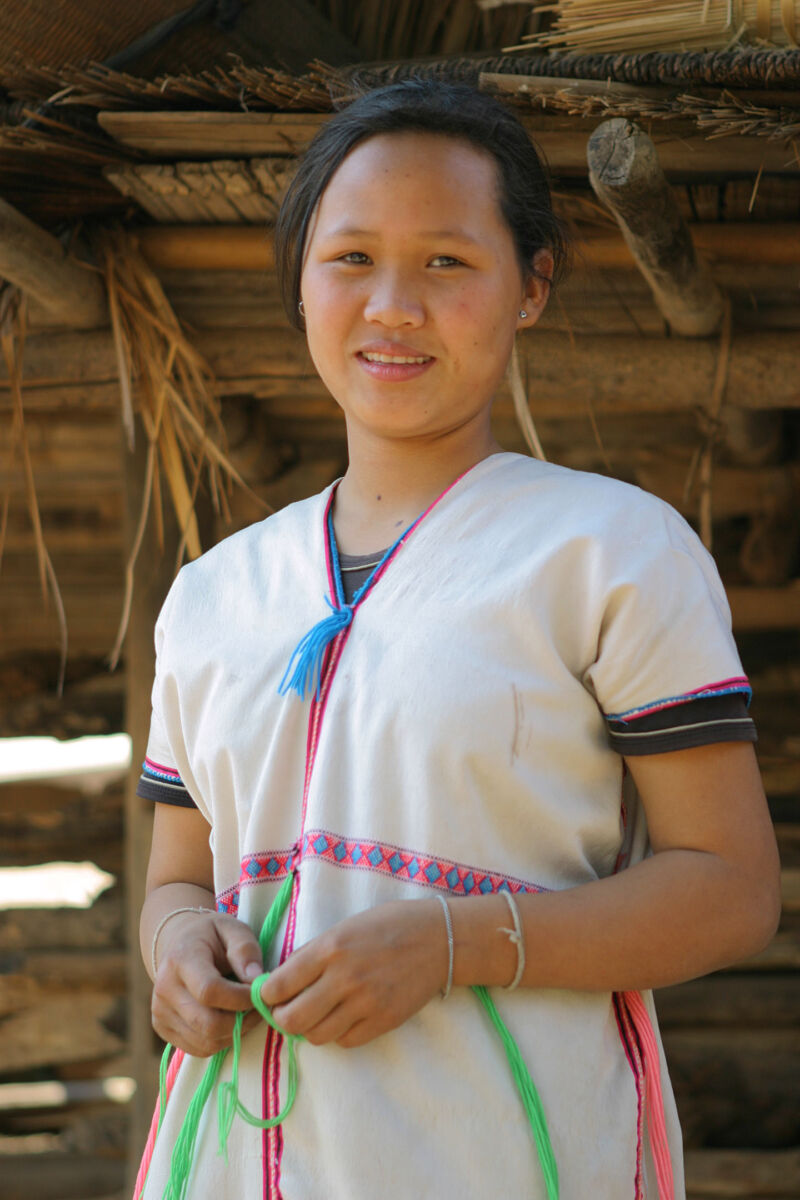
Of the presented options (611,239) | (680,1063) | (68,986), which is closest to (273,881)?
(611,239)

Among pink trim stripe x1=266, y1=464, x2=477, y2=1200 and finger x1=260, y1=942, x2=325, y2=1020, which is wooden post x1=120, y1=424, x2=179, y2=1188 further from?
finger x1=260, y1=942, x2=325, y2=1020

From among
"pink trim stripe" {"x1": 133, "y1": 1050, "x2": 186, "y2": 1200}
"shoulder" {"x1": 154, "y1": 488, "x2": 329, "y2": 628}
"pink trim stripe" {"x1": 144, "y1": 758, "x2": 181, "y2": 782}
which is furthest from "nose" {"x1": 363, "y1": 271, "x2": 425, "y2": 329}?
"pink trim stripe" {"x1": 133, "y1": 1050, "x2": 186, "y2": 1200}

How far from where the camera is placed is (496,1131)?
1.28m

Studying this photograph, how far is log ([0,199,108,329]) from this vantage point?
2.46 meters

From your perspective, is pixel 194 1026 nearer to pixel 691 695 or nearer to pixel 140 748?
pixel 691 695

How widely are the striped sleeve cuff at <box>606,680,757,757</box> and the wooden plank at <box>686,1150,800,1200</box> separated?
247 centimetres

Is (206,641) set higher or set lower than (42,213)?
lower

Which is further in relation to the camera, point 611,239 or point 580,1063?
point 611,239

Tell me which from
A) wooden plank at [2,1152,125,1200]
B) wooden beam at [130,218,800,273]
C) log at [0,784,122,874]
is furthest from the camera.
A: log at [0,784,122,874]

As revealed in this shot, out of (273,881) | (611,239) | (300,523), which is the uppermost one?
(611,239)

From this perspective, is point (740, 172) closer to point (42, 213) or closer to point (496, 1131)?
point (42, 213)

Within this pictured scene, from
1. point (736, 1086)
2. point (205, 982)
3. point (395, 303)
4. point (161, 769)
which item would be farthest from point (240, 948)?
point (736, 1086)

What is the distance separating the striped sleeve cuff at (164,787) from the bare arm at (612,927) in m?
0.43

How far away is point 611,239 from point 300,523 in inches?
51.2
